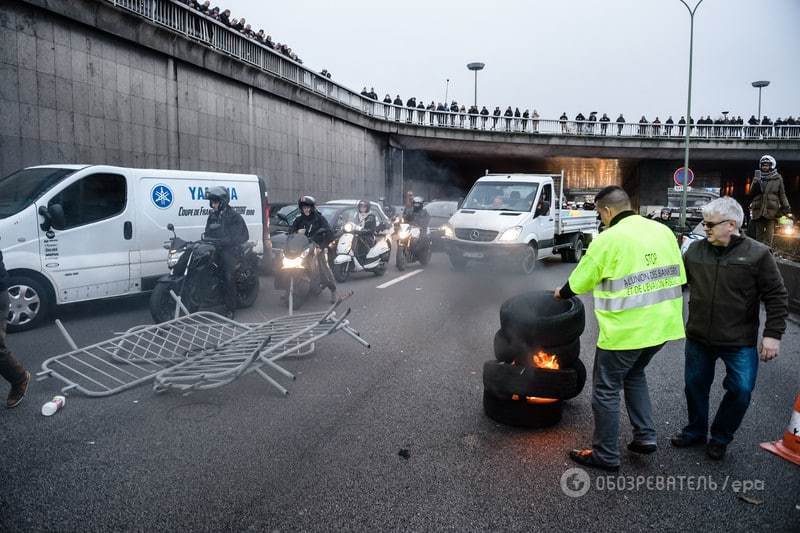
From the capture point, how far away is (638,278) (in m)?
3.73

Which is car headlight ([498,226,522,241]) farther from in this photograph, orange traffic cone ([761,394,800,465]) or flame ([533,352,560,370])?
orange traffic cone ([761,394,800,465])

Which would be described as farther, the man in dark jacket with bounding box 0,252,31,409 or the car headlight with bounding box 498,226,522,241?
the car headlight with bounding box 498,226,522,241

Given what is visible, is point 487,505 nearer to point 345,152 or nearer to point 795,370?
point 795,370

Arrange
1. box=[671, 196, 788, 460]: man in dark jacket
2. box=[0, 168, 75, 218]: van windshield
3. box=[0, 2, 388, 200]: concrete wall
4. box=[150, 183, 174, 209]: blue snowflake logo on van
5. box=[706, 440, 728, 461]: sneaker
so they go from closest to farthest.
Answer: box=[671, 196, 788, 460]: man in dark jacket → box=[706, 440, 728, 461]: sneaker → box=[0, 168, 75, 218]: van windshield → box=[150, 183, 174, 209]: blue snowflake logo on van → box=[0, 2, 388, 200]: concrete wall

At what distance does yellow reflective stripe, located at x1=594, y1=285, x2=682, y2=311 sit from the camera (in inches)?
148

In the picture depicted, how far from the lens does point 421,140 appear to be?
1521 inches

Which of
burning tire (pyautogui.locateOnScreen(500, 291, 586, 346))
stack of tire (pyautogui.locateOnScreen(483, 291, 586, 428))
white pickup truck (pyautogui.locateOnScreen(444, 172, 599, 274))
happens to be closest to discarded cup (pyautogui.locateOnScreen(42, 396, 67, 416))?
stack of tire (pyautogui.locateOnScreen(483, 291, 586, 428))

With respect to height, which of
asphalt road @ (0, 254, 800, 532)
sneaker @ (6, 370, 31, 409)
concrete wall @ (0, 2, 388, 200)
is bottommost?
asphalt road @ (0, 254, 800, 532)

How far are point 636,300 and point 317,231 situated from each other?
22.2 feet

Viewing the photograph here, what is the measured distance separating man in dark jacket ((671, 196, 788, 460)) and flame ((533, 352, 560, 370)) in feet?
3.12

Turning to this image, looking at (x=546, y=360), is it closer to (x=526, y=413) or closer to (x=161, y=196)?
(x=526, y=413)

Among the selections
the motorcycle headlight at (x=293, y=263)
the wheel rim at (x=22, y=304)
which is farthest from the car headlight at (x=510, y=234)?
the wheel rim at (x=22, y=304)

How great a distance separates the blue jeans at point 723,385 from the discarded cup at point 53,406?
4.61 m

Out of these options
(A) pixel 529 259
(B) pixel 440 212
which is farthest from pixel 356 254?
(B) pixel 440 212
